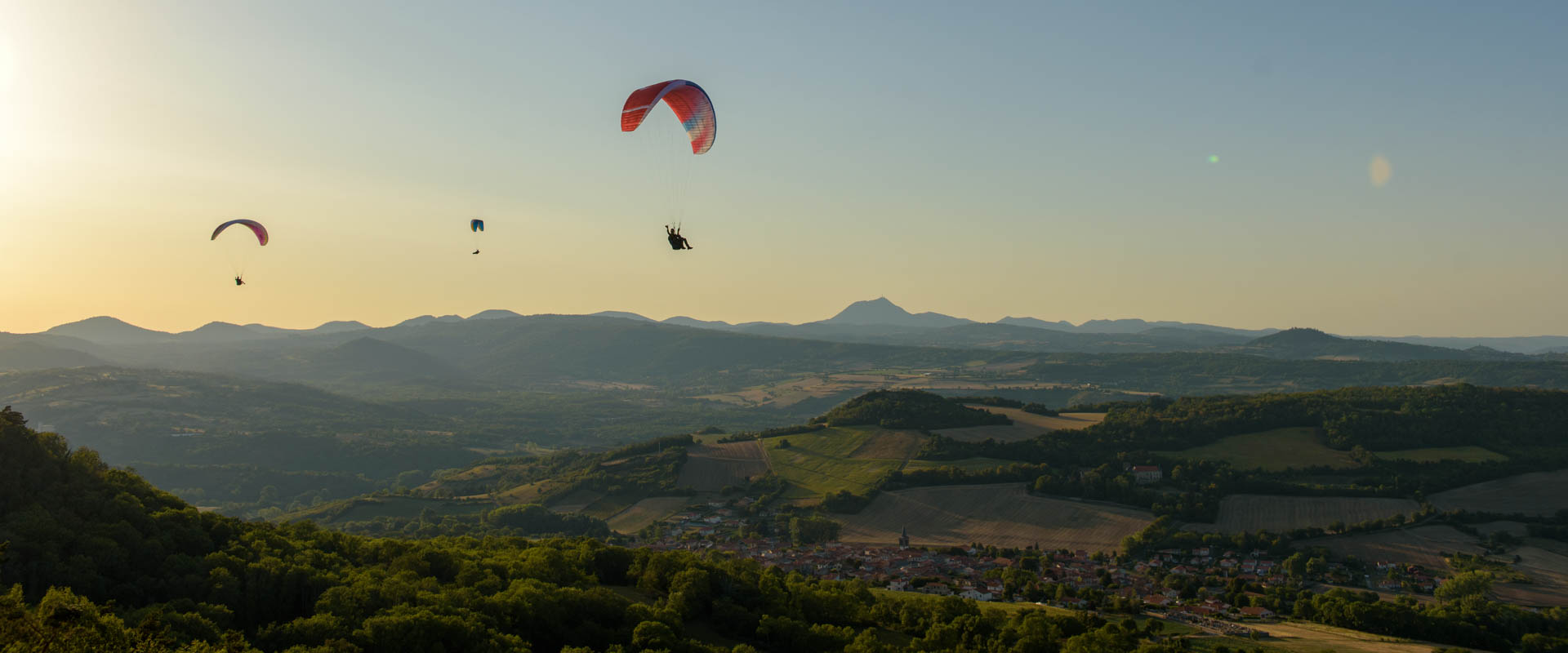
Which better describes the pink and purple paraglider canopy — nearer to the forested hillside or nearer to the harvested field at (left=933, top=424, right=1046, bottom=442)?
the forested hillside

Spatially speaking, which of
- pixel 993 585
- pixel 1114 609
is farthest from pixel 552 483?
pixel 1114 609

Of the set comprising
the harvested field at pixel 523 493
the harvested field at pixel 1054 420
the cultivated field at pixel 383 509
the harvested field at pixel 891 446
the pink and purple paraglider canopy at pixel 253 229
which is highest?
the pink and purple paraglider canopy at pixel 253 229

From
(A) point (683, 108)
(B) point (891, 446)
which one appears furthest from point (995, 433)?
(A) point (683, 108)

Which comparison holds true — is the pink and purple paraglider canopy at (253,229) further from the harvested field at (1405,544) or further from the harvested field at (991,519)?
the harvested field at (1405,544)

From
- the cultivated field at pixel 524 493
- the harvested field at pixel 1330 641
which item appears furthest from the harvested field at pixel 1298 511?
the cultivated field at pixel 524 493

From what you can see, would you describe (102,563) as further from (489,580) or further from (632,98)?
(632,98)

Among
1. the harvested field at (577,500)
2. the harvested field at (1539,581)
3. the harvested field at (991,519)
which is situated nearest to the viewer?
the harvested field at (1539,581)

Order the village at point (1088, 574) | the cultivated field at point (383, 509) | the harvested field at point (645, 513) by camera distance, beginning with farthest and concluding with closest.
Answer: the cultivated field at point (383, 509), the harvested field at point (645, 513), the village at point (1088, 574)

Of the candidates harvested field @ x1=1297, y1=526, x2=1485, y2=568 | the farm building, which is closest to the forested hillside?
harvested field @ x1=1297, y1=526, x2=1485, y2=568
